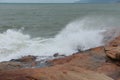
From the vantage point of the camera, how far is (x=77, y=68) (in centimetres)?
702

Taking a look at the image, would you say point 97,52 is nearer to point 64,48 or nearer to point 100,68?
point 100,68

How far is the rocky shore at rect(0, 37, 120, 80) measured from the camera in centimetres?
650

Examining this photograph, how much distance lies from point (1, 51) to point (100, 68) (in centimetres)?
1040

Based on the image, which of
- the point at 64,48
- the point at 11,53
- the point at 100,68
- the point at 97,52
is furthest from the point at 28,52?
the point at 100,68

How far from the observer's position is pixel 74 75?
21.6ft

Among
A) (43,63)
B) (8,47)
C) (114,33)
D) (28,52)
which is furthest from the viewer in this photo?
(8,47)

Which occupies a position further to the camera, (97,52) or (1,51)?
(1,51)

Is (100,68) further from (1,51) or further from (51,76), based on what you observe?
(1,51)

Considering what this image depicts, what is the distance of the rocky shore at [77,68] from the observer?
256 inches

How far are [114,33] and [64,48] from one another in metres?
2.79

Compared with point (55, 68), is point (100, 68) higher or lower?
lower

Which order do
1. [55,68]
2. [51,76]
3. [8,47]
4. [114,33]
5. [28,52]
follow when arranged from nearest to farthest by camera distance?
[51,76] → [55,68] → [114,33] → [28,52] → [8,47]

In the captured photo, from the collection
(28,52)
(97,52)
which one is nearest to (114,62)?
(97,52)

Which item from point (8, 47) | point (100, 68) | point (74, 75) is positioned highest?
point (74, 75)
